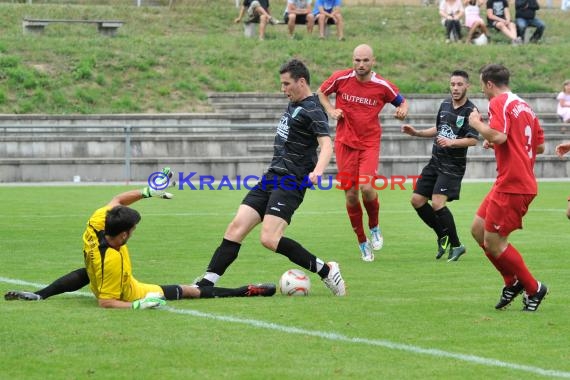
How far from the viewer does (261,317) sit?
8.86m

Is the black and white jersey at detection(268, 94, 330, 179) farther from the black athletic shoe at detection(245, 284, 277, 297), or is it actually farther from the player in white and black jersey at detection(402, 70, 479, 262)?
the player in white and black jersey at detection(402, 70, 479, 262)

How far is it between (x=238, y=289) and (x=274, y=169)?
1.12 m

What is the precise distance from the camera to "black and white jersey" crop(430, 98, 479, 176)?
43.8 ft

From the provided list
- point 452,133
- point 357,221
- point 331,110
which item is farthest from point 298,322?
point 452,133

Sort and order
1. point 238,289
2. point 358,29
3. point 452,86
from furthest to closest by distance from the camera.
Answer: point 358,29 → point 452,86 → point 238,289

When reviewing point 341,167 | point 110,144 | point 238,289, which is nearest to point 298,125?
point 238,289

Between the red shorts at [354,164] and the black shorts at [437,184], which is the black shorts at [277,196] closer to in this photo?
the red shorts at [354,164]

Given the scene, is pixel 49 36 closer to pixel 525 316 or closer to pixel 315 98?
pixel 315 98

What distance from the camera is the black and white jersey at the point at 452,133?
13.4 meters

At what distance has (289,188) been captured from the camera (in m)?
10.2

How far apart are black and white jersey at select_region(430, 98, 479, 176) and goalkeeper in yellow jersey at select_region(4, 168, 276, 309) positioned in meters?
4.76

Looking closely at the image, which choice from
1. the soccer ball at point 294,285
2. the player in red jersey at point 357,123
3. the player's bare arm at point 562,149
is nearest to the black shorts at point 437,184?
the player in red jersey at point 357,123

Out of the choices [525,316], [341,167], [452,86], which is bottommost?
[525,316]

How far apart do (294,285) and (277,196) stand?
77 cm
